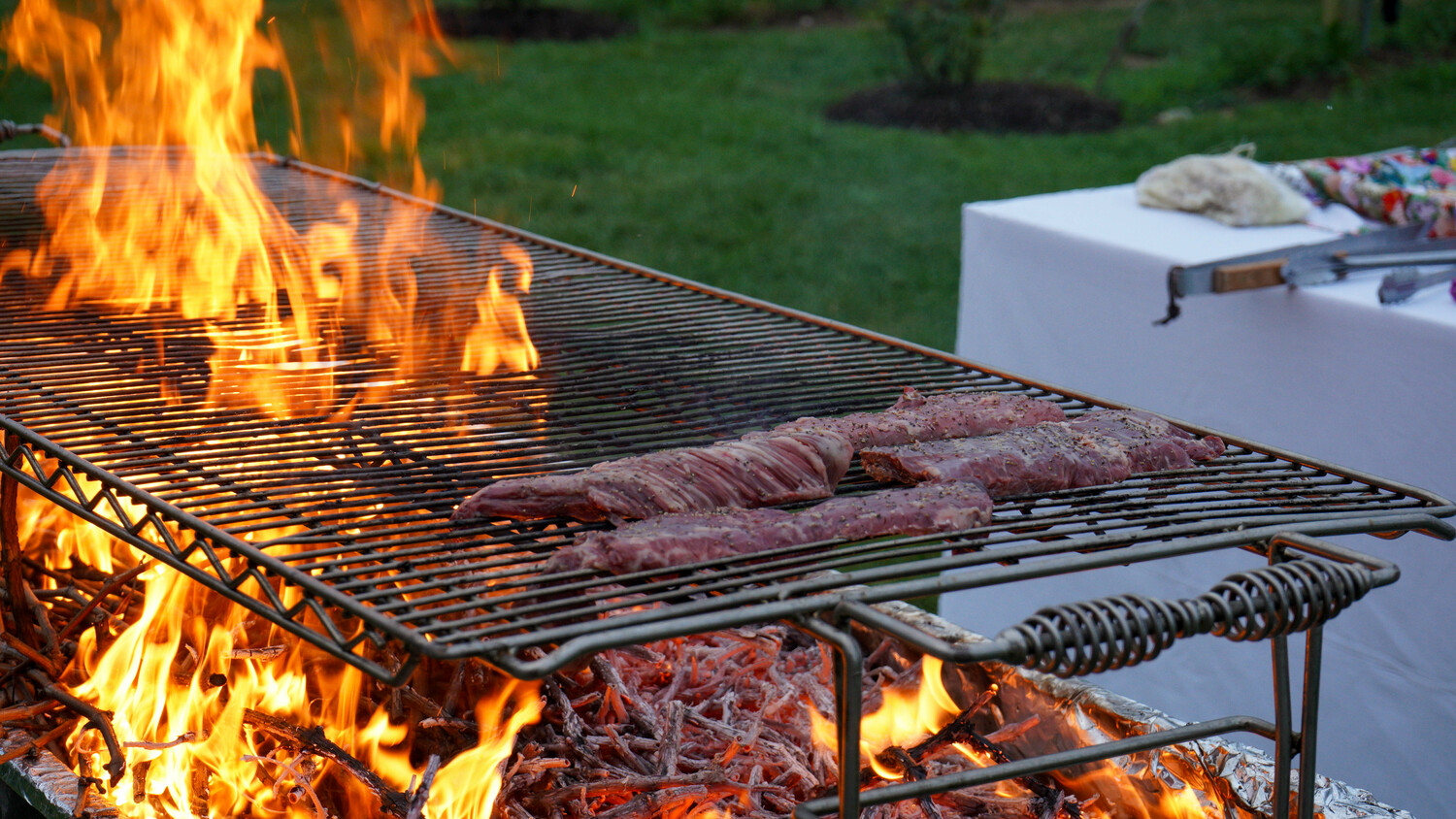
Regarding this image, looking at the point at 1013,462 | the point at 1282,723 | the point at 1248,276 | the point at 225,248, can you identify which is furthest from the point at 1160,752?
the point at 225,248

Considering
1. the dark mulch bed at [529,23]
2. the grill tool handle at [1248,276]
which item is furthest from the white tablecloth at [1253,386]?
the dark mulch bed at [529,23]

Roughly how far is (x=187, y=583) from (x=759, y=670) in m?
1.38

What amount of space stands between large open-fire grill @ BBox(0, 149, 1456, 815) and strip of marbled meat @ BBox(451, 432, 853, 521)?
0.14 ft

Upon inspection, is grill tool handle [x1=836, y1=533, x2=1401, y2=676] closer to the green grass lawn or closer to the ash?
the ash

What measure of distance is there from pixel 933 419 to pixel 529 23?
13.3m

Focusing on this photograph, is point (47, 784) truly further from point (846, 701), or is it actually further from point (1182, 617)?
point (1182, 617)

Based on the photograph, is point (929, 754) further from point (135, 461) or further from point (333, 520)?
point (135, 461)

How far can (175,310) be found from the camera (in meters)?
3.41

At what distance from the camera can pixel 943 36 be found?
38.2 ft

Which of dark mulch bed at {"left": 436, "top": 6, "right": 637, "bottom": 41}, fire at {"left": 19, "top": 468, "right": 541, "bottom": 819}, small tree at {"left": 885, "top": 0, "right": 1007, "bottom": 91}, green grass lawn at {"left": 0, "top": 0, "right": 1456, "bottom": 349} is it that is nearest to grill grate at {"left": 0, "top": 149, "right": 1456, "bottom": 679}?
fire at {"left": 19, "top": 468, "right": 541, "bottom": 819}

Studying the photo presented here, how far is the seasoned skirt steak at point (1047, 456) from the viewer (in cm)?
236

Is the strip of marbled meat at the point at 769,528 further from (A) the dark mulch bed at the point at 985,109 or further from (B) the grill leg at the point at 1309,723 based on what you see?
(A) the dark mulch bed at the point at 985,109

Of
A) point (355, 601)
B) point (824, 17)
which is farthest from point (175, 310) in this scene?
point (824, 17)

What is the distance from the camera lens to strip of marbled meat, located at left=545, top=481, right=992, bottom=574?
6.50ft
